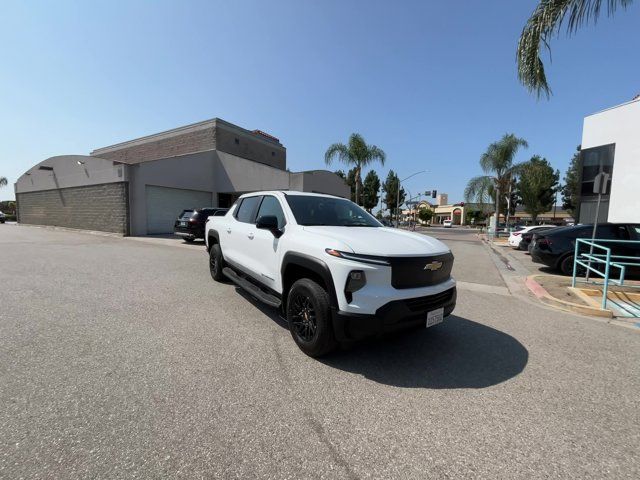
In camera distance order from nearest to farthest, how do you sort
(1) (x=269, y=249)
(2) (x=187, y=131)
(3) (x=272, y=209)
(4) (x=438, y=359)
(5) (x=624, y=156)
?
(4) (x=438, y=359) → (1) (x=269, y=249) → (3) (x=272, y=209) → (5) (x=624, y=156) → (2) (x=187, y=131)

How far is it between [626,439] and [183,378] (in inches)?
140

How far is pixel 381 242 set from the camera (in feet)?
10.6

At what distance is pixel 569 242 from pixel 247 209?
885cm

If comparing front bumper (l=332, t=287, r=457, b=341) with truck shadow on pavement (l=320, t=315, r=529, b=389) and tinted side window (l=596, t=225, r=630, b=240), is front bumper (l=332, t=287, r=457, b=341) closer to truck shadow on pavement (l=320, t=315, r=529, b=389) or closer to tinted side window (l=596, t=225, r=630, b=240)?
truck shadow on pavement (l=320, t=315, r=529, b=389)

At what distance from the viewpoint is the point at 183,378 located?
2.82m

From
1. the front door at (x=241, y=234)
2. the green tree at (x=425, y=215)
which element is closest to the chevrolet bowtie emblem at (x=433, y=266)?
the front door at (x=241, y=234)

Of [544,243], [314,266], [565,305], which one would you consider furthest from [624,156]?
[314,266]

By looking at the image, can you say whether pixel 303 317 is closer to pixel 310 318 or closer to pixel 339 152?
pixel 310 318

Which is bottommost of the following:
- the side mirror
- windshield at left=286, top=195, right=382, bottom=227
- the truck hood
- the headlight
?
the headlight

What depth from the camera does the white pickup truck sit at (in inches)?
113

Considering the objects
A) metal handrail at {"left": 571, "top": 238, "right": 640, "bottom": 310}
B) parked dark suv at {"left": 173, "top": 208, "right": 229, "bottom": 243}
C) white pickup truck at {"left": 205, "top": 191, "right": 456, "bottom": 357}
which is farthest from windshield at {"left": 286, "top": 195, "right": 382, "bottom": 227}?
parked dark suv at {"left": 173, "top": 208, "right": 229, "bottom": 243}

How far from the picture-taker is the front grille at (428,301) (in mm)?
2992

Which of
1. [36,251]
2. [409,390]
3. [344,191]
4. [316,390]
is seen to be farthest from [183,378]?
[344,191]

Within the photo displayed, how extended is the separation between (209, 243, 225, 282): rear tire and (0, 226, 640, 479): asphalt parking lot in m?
1.64
